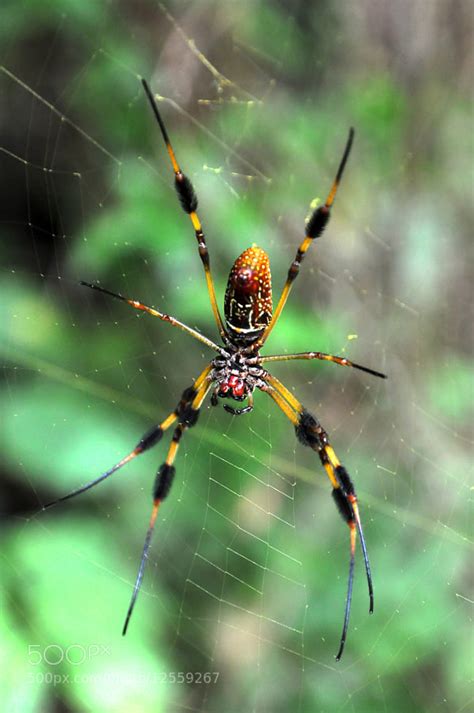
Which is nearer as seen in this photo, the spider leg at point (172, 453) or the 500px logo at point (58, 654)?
the 500px logo at point (58, 654)

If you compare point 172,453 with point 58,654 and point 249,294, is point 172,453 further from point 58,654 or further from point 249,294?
point 58,654

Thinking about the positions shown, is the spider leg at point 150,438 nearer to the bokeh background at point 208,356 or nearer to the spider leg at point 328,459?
the bokeh background at point 208,356

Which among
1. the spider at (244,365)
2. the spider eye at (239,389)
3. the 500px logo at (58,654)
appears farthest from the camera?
the spider eye at (239,389)

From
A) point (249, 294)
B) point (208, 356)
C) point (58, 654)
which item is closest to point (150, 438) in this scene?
point (249, 294)

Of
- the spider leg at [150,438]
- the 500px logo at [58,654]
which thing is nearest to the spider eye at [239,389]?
the spider leg at [150,438]

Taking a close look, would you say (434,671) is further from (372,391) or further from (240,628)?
(372,391)

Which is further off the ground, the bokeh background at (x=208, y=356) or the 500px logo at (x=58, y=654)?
the bokeh background at (x=208, y=356)

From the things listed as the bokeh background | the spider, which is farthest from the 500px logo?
the spider

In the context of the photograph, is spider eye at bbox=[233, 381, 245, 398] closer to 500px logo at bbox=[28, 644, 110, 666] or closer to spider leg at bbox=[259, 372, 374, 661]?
spider leg at bbox=[259, 372, 374, 661]

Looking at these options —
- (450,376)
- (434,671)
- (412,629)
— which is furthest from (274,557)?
(450,376)
